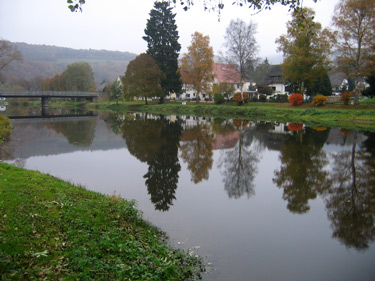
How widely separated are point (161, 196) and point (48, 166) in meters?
A: 6.76

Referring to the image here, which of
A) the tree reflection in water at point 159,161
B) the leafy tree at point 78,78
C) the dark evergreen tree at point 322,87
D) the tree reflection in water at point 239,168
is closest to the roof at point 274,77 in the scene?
the dark evergreen tree at point 322,87

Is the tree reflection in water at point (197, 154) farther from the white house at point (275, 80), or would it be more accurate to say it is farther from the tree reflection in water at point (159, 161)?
the white house at point (275, 80)

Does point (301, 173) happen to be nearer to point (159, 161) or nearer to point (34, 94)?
point (159, 161)

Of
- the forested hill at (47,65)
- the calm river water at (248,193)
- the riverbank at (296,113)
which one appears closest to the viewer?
the calm river water at (248,193)

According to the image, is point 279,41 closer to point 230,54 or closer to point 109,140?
point 230,54

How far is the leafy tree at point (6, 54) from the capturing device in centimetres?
4902

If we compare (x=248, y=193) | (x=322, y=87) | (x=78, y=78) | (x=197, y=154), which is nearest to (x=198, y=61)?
(x=322, y=87)

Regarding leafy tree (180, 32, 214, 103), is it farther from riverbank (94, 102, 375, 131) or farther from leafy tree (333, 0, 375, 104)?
leafy tree (333, 0, 375, 104)

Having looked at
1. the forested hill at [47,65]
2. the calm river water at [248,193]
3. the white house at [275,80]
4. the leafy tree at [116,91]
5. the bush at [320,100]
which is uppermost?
the forested hill at [47,65]

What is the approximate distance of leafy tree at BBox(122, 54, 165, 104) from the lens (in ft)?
187

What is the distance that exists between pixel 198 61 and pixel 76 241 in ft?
173

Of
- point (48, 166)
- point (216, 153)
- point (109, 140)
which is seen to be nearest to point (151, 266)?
point (48, 166)

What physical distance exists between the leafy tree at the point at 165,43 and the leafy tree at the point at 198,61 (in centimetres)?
237

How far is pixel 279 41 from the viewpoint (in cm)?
4503
